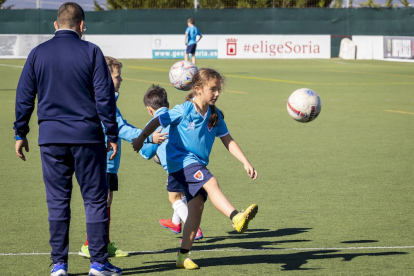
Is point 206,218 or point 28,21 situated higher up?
point 28,21

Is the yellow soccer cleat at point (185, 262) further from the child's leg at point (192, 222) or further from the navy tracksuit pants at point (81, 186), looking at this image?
the navy tracksuit pants at point (81, 186)

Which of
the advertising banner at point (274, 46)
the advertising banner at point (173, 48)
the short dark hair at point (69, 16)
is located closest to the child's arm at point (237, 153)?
the short dark hair at point (69, 16)

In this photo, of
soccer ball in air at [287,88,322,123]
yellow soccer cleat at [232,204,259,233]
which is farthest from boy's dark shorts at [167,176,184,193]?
soccer ball in air at [287,88,322,123]

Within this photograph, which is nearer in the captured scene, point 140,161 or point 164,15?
point 140,161

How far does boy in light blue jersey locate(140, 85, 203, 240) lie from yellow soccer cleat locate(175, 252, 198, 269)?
0.71 m

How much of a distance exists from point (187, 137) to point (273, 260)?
1.16 metres

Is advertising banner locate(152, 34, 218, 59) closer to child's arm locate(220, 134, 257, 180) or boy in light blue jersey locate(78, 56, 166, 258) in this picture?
boy in light blue jersey locate(78, 56, 166, 258)

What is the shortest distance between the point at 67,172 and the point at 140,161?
538cm

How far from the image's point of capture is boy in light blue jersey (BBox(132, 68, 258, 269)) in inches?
213

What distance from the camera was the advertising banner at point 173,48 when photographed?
129 ft

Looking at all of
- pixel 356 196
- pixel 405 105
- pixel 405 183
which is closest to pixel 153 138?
pixel 356 196

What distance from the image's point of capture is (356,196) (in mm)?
8102

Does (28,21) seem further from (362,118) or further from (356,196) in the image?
(356,196)

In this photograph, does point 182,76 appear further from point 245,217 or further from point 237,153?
point 245,217
